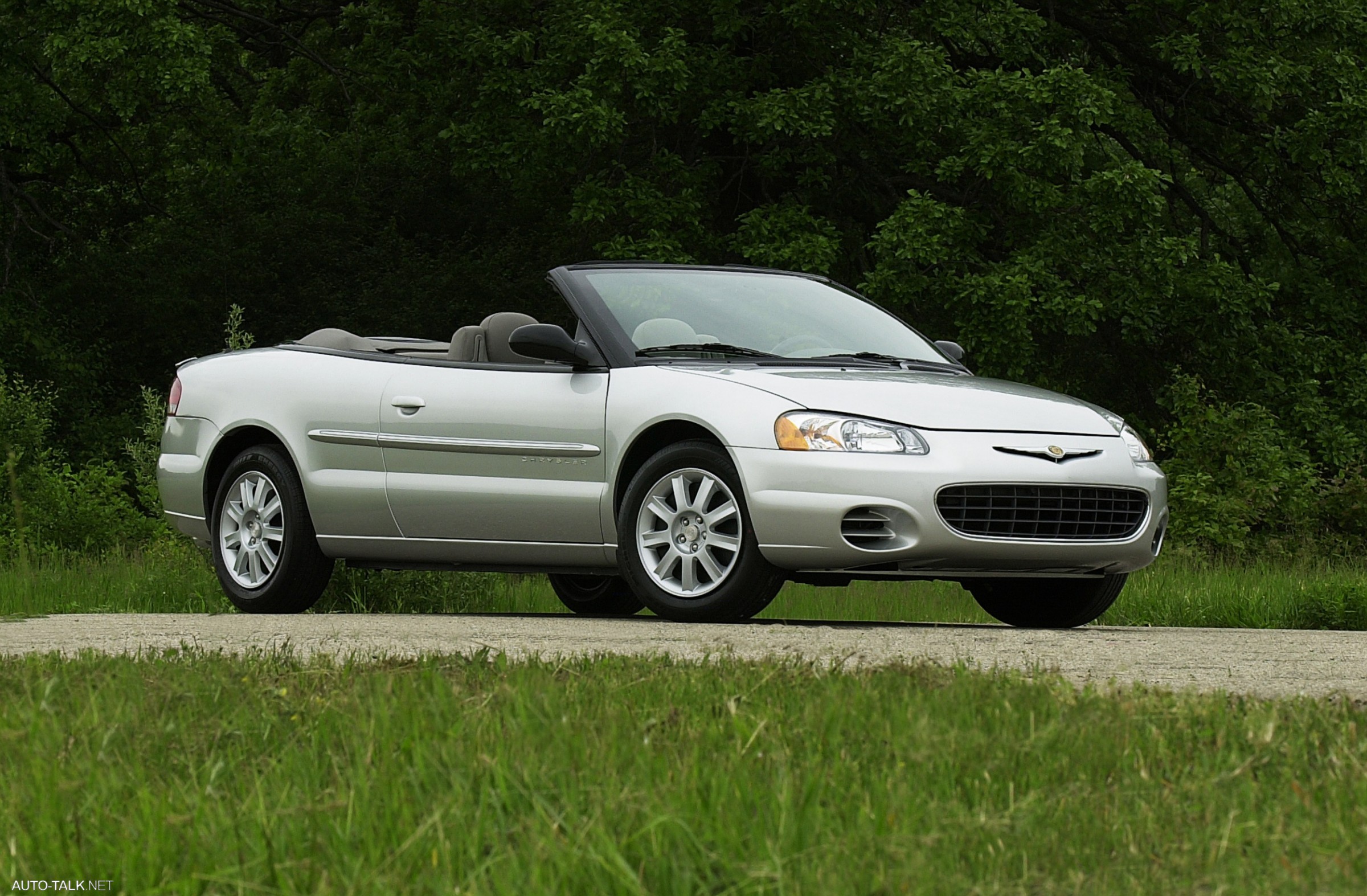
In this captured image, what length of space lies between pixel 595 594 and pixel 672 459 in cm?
284

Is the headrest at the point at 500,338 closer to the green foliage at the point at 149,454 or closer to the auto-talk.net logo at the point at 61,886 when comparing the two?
the green foliage at the point at 149,454

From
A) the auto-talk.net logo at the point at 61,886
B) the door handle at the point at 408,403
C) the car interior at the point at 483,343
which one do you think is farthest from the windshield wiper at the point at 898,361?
the auto-talk.net logo at the point at 61,886

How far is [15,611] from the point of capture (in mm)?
9430

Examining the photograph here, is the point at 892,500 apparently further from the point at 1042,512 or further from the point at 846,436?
the point at 1042,512

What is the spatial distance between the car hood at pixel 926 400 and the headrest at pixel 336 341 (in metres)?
2.39

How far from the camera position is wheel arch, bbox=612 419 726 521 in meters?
7.66

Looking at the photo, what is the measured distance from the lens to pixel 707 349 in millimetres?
8172

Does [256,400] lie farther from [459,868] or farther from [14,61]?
[14,61]

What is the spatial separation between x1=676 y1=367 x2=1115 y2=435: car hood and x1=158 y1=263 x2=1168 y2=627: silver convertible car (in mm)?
15

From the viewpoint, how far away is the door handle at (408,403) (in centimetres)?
841

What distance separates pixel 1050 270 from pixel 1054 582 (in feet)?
39.9

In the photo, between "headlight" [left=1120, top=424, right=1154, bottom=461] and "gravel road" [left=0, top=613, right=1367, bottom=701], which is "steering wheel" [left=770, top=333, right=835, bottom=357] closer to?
"gravel road" [left=0, top=613, right=1367, bottom=701]

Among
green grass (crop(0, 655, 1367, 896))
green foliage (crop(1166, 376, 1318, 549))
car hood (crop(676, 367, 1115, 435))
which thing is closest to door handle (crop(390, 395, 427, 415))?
car hood (crop(676, 367, 1115, 435))

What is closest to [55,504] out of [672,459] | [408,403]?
[408,403]
